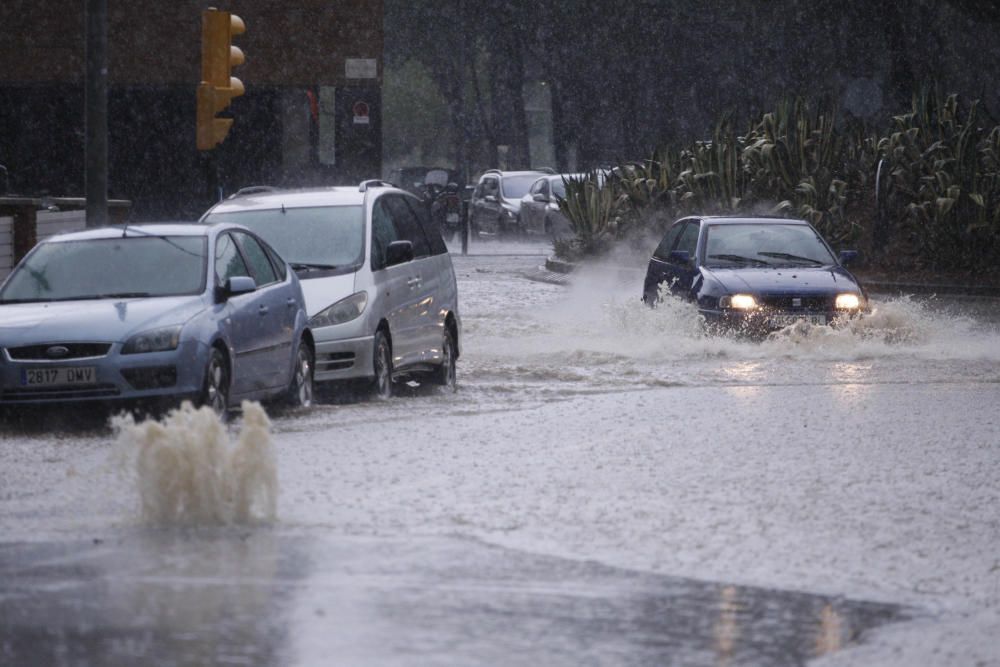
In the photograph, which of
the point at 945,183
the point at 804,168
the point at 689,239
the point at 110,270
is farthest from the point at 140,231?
the point at 804,168

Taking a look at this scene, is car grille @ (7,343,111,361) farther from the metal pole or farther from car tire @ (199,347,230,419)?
the metal pole

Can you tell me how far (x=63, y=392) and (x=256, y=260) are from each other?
2.40m

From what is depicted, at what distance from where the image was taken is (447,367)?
1714 centimetres

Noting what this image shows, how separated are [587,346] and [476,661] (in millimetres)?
14629

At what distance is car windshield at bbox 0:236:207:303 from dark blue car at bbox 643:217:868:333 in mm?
7065

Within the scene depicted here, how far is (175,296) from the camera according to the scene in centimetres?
1351

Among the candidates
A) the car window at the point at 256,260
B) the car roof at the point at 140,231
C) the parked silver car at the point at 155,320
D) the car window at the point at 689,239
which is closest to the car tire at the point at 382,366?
the parked silver car at the point at 155,320

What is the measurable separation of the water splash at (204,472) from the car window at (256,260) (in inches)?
202

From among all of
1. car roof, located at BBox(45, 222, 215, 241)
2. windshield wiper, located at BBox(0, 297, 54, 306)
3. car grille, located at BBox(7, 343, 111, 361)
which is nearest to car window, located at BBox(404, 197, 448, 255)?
car roof, located at BBox(45, 222, 215, 241)

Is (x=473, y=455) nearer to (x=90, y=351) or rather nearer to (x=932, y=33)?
(x=90, y=351)

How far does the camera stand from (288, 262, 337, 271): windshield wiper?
1583cm

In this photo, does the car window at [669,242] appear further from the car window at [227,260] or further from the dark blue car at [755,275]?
the car window at [227,260]

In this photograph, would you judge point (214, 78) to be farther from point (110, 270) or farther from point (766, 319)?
point (766, 319)

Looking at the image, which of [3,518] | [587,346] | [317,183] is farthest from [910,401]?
[317,183]
